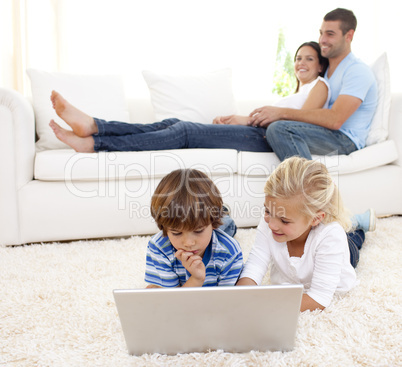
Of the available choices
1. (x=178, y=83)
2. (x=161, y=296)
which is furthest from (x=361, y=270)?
(x=178, y=83)

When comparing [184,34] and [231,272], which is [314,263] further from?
[184,34]

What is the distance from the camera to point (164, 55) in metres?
3.74

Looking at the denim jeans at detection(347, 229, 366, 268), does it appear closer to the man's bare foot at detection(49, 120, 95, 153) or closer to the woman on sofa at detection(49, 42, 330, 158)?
the woman on sofa at detection(49, 42, 330, 158)

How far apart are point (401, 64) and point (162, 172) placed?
3211 millimetres

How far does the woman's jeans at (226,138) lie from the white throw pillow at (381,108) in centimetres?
19

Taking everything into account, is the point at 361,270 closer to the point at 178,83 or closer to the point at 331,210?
the point at 331,210

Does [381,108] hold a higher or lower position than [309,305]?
higher

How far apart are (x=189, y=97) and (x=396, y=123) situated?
3.99 ft

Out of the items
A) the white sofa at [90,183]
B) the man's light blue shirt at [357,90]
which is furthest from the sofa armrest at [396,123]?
the white sofa at [90,183]

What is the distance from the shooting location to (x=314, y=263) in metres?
1.14

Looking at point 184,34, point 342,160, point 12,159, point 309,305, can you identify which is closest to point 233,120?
point 342,160

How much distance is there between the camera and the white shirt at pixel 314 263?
3.60ft

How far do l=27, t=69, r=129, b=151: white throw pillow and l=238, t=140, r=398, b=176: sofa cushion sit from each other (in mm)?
886

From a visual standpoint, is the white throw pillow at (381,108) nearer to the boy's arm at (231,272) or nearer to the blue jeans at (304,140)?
the blue jeans at (304,140)
